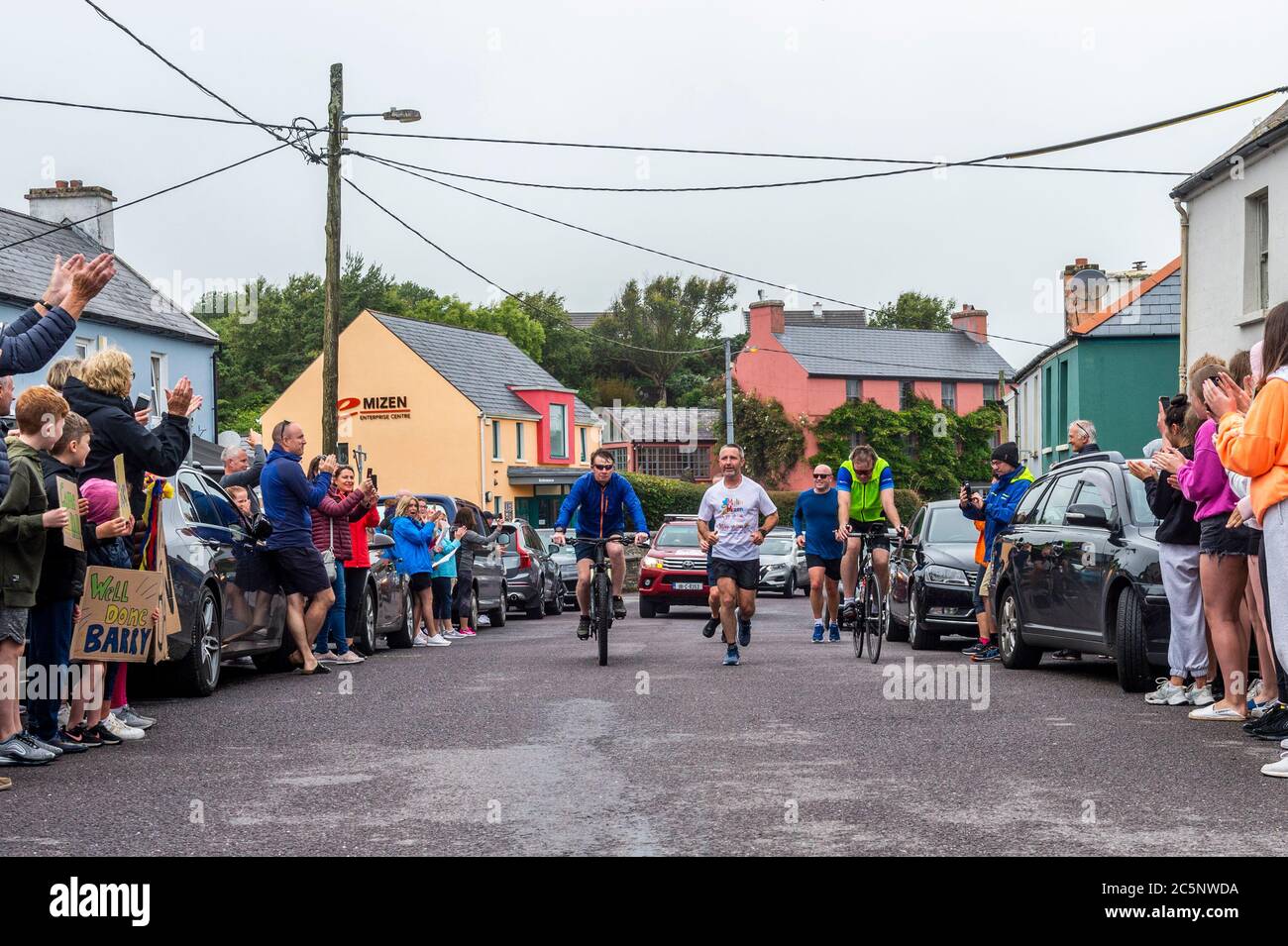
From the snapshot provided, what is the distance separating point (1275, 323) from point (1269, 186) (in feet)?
56.1

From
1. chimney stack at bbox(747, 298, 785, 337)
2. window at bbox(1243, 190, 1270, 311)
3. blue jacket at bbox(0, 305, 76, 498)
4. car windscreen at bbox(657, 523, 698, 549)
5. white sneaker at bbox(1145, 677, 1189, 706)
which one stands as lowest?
white sneaker at bbox(1145, 677, 1189, 706)

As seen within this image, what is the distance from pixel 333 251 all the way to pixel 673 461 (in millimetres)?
60784

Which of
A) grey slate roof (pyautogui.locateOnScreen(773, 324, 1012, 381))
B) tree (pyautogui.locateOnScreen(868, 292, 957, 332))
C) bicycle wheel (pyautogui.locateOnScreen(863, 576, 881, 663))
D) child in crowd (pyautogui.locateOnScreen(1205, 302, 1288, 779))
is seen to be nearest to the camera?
child in crowd (pyautogui.locateOnScreen(1205, 302, 1288, 779))

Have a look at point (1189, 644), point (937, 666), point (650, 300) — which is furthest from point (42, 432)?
point (650, 300)

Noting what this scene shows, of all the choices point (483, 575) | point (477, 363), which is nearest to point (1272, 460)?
point (483, 575)

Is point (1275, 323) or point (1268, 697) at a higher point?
point (1275, 323)

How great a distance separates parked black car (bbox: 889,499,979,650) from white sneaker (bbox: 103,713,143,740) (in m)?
8.93

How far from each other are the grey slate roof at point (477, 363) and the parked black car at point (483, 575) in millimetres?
34677

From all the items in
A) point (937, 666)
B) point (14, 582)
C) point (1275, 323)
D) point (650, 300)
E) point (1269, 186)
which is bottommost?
point (937, 666)

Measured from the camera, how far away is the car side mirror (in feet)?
37.4

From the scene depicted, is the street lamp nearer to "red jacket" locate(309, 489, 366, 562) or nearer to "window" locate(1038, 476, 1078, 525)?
"red jacket" locate(309, 489, 366, 562)

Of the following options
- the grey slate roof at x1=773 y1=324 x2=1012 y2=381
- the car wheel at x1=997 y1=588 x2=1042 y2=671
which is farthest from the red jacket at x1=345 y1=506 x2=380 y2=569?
the grey slate roof at x1=773 y1=324 x2=1012 y2=381
